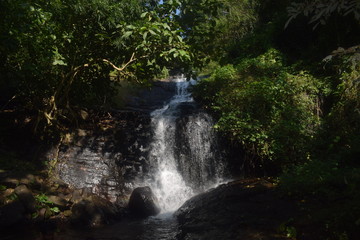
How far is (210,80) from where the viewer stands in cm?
1197

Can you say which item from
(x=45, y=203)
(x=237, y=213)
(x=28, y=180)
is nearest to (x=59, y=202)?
(x=45, y=203)

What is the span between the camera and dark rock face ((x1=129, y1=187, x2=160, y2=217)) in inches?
306

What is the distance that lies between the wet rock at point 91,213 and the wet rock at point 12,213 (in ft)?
3.85

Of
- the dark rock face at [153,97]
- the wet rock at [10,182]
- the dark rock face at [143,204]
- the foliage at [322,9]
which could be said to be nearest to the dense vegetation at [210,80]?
the foliage at [322,9]

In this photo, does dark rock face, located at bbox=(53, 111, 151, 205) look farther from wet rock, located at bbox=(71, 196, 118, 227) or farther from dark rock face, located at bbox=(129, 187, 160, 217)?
wet rock, located at bbox=(71, 196, 118, 227)

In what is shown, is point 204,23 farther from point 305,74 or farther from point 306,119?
point 305,74

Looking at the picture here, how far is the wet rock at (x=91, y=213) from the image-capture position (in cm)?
653

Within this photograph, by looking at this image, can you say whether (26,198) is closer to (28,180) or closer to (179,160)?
(28,180)

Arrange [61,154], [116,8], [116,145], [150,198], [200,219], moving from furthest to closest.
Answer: [116,145] → [61,154] → [150,198] → [116,8] → [200,219]

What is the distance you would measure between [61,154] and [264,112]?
23.5ft

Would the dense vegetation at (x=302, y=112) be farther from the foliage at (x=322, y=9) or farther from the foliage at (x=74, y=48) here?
the foliage at (x=322, y=9)

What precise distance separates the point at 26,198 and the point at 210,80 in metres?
8.51

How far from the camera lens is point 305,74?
1003cm

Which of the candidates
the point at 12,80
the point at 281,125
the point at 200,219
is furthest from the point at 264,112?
the point at 12,80
